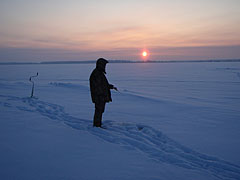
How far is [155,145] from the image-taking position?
3875 millimetres

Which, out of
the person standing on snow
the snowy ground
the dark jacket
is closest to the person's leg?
the person standing on snow

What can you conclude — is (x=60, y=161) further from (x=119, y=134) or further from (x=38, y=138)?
(x=119, y=134)

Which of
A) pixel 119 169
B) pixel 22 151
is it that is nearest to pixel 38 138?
pixel 22 151

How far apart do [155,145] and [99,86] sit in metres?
1.94

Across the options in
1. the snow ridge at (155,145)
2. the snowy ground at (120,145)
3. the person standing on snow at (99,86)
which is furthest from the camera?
the person standing on snow at (99,86)

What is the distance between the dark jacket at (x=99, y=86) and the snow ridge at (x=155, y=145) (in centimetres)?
82

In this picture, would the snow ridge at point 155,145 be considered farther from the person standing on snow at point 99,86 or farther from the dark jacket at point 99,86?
the dark jacket at point 99,86

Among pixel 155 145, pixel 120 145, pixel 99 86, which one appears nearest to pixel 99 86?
pixel 99 86

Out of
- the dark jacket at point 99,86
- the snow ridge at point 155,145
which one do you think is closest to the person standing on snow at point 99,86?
the dark jacket at point 99,86

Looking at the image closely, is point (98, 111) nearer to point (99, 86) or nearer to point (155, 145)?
point (99, 86)

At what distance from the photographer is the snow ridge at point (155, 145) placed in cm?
308

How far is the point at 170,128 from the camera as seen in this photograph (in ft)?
16.3

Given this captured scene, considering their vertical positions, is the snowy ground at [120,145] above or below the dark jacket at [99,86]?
below

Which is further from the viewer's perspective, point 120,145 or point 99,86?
point 99,86
